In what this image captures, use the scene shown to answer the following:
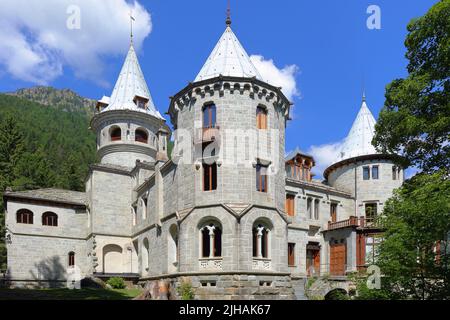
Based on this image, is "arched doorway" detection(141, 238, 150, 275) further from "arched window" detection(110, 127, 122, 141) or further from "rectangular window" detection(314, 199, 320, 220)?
"rectangular window" detection(314, 199, 320, 220)

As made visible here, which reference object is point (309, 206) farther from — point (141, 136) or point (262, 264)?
point (141, 136)

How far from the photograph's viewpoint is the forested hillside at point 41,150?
180ft

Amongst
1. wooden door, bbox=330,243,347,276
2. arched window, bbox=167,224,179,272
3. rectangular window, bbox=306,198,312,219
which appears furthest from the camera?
rectangular window, bbox=306,198,312,219

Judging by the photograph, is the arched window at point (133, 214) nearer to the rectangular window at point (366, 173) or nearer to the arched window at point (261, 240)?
the arched window at point (261, 240)

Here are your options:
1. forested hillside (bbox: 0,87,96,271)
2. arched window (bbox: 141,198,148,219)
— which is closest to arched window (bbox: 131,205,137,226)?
arched window (bbox: 141,198,148,219)

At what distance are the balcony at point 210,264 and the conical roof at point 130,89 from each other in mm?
21826

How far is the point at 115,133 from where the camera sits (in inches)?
1613

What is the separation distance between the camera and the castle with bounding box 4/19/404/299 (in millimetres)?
23891

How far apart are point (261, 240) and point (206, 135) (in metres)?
7.38

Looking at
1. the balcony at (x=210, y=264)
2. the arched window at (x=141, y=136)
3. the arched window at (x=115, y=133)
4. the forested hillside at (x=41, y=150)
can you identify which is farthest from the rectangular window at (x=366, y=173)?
the forested hillside at (x=41, y=150)

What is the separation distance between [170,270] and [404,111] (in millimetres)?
17319

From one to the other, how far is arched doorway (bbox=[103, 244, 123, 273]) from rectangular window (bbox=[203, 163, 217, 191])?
47.6ft
